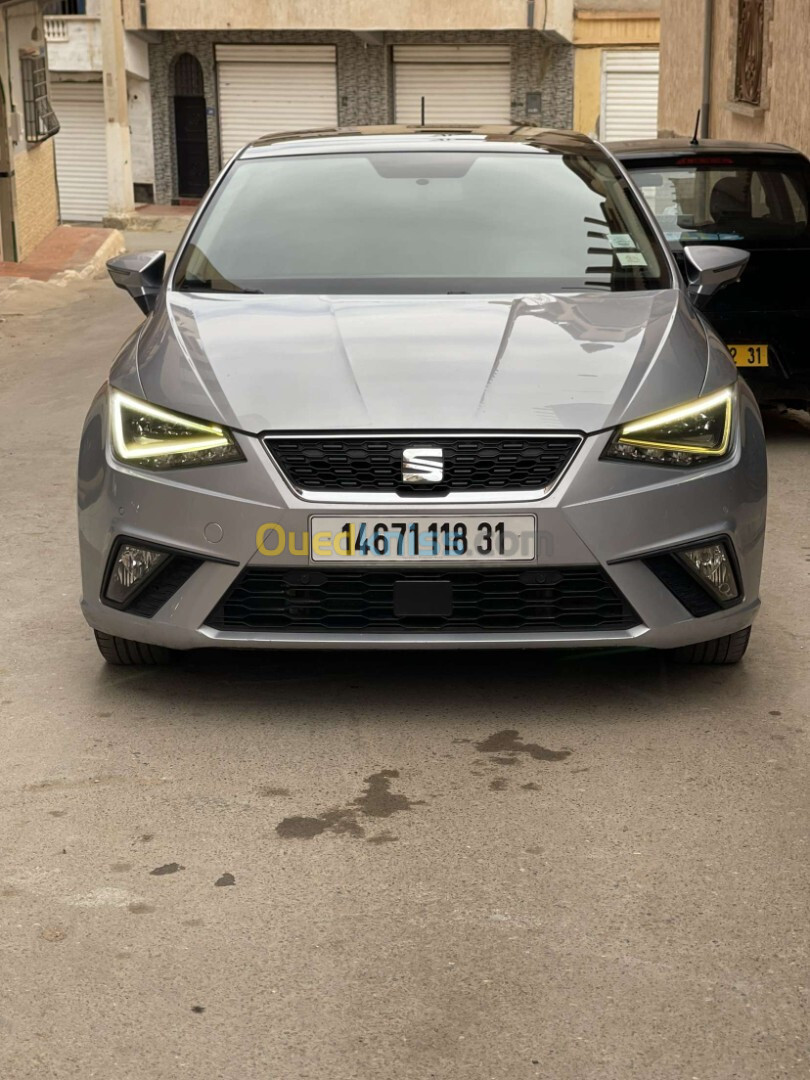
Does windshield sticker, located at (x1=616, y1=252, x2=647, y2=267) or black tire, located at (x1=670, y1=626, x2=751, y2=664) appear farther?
windshield sticker, located at (x1=616, y1=252, x2=647, y2=267)

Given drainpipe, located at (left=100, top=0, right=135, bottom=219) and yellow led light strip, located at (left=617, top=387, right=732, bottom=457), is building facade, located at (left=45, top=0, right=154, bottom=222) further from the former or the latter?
yellow led light strip, located at (left=617, top=387, right=732, bottom=457)

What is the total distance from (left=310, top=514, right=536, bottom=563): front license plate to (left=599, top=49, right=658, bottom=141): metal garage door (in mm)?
37017

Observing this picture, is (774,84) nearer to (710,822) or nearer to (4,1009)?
(710,822)

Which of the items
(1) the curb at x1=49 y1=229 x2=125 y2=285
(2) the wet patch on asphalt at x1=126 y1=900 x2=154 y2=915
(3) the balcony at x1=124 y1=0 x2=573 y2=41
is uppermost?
(2) the wet patch on asphalt at x1=126 y1=900 x2=154 y2=915

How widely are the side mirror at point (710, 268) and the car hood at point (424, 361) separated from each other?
667 millimetres

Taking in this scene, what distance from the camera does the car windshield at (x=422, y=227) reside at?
5398 millimetres

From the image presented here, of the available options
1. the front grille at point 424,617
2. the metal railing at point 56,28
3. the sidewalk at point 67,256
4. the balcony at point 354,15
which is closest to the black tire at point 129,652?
the front grille at point 424,617

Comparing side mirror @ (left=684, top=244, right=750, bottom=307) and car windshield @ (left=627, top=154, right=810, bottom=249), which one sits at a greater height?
side mirror @ (left=684, top=244, right=750, bottom=307)

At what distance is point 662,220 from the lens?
889cm

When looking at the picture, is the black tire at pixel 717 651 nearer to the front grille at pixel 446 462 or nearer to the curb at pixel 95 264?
the front grille at pixel 446 462

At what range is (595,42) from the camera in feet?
132

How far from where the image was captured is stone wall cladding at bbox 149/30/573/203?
132 ft

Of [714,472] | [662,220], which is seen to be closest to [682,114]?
[662,220]

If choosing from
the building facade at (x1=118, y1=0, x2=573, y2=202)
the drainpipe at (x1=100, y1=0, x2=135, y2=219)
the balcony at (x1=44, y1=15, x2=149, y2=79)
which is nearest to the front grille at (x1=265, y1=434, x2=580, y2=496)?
the drainpipe at (x1=100, y1=0, x2=135, y2=219)
